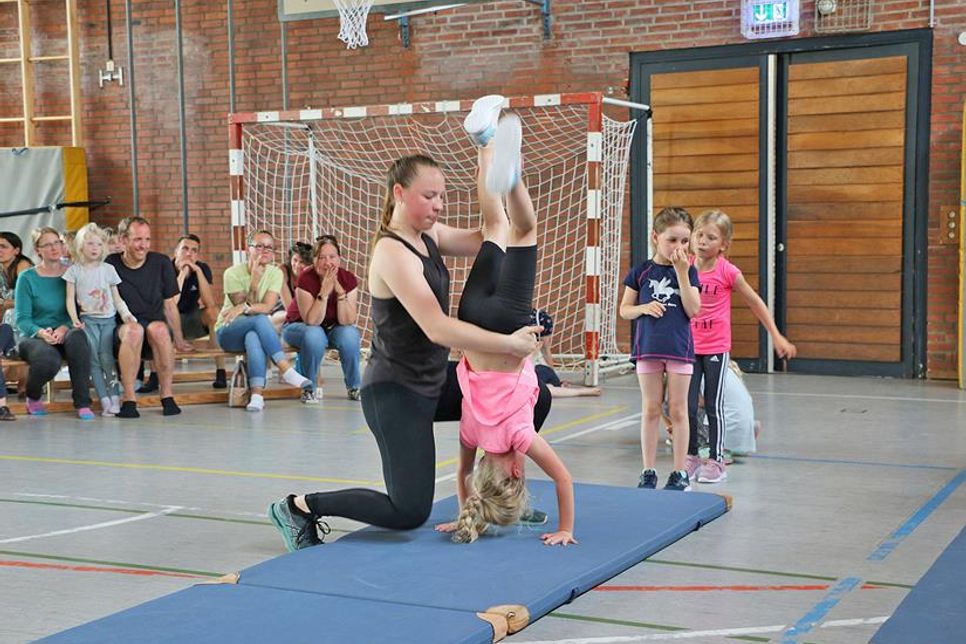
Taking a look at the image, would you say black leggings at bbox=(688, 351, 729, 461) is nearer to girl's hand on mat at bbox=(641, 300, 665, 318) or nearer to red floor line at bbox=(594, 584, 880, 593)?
girl's hand on mat at bbox=(641, 300, 665, 318)

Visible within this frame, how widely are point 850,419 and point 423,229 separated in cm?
418

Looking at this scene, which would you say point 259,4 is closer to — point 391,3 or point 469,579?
point 391,3

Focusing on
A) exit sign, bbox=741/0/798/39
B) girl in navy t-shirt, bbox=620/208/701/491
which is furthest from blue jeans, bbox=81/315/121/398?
exit sign, bbox=741/0/798/39

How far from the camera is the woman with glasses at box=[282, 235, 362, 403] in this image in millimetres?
8172

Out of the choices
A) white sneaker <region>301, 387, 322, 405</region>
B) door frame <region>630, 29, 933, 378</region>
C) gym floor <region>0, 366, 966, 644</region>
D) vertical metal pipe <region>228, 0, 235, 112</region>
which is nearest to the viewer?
gym floor <region>0, 366, 966, 644</region>

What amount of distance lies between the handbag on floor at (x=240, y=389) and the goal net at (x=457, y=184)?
151 cm

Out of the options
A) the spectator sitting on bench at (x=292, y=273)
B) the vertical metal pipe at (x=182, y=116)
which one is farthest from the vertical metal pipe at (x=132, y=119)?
the spectator sitting on bench at (x=292, y=273)

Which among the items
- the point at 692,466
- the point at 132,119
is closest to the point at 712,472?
the point at 692,466

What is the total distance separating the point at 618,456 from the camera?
6.16 m

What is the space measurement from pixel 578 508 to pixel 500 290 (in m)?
0.95

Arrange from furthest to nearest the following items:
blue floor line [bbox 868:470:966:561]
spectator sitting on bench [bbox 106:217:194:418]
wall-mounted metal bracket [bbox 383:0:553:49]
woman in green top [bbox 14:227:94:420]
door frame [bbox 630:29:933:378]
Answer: wall-mounted metal bracket [bbox 383:0:553:49] → door frame [bbox 630:29:933:378] → spectator sitting on bench [bbox 106:217:194:418] → woman in green top [bbox 14:227:94:420] → blue floor line [bbox 868:470:966:561]

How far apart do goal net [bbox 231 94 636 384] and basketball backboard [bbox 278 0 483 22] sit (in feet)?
2.74

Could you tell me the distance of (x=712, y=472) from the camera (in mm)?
5434

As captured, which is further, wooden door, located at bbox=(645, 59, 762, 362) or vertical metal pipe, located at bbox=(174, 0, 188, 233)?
vertical metal pipe, located at bbox=(174, 0, 188, 233)
